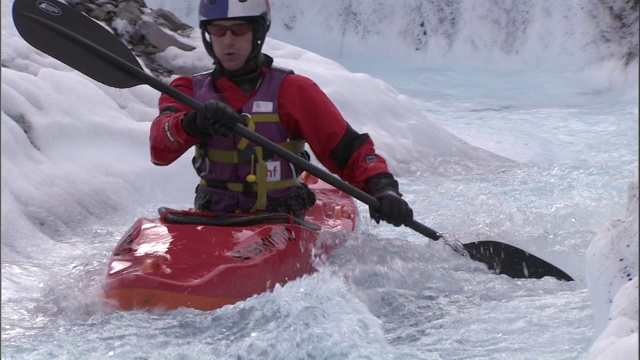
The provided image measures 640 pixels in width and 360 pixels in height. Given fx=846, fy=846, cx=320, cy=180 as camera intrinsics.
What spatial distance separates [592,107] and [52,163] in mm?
6492

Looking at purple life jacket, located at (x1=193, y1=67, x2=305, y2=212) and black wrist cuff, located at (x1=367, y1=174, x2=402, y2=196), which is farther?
black wrist cuff, located at (x1=367, y1=174, x2=402, y2=196)

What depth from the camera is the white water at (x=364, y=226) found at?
2.74 meters

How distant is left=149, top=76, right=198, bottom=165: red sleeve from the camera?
10.5ft

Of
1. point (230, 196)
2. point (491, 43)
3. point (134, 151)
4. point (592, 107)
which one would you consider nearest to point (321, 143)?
point (230, 196)

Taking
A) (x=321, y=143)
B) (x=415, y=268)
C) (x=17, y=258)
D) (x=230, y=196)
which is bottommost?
(x=17, y=258)

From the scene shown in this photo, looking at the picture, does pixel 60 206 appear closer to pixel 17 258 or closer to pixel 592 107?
pixel 17 258

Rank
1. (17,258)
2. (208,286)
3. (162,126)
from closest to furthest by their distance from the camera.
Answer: (208,286) → (162,126) → (17,258)

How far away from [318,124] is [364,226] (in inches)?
64.1

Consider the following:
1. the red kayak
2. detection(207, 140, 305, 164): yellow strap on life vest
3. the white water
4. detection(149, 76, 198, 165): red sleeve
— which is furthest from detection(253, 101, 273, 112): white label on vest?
the white water

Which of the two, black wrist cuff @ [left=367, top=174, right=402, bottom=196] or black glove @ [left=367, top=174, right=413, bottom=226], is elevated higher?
black wrist cuff @ [left=367, top=174, right=402, bottom=196]

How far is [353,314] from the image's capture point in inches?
113

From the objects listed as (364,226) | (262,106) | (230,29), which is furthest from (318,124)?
(364,226)

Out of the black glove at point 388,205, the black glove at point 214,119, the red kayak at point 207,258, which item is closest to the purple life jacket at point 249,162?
the red kayak at point 207,258

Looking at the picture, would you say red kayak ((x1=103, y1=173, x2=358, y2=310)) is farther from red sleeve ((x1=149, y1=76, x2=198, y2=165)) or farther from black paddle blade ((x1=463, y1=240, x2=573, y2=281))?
black paddle blade ((x1=463, y1=240, x2=573, y2=281))
